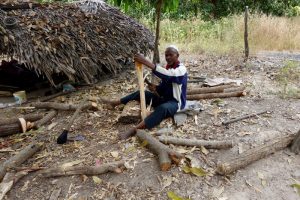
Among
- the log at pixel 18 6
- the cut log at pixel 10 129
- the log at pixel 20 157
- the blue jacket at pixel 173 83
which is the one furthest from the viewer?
the log at pixel 18 6

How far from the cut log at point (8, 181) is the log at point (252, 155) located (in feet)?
7.13

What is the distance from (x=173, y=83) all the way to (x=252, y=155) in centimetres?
137

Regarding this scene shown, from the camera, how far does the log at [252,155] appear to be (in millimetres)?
3570

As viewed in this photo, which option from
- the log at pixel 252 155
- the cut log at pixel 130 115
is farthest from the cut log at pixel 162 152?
the cut log at pixel 130 115

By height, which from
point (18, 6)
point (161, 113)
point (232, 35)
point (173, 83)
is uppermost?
point (18, 6)

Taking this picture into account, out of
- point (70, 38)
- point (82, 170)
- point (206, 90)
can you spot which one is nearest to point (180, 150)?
point (82, 170)

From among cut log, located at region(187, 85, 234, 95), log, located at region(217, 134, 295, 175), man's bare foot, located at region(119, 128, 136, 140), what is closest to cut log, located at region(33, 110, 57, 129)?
man's bare foot, located at region(119, 128, 136, 140)

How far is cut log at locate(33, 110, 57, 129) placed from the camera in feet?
16.2

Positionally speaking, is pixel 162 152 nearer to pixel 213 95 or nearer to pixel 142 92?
pixel 142 92

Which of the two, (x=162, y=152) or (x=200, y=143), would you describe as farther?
(x=200, y=143)

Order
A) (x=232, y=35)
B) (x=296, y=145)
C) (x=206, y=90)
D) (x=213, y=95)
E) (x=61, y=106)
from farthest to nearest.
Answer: (x=232, y=35), (x=206, y=90), (x=213, y=95), (x=61, y=106), (x=296, y=145)

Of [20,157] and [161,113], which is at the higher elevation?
[161,113]

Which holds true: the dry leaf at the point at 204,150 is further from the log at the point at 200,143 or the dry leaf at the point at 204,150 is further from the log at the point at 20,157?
the log at the point at 20,157

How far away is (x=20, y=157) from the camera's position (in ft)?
13.0
